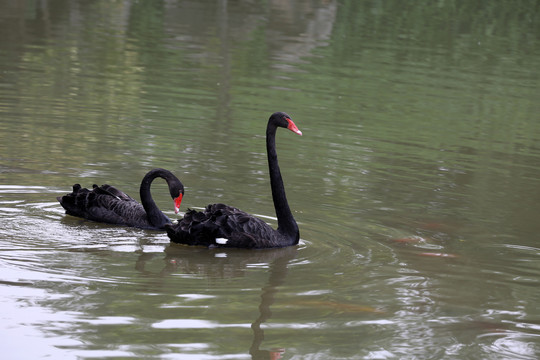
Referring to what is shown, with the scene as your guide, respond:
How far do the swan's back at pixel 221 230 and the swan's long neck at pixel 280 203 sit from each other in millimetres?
127

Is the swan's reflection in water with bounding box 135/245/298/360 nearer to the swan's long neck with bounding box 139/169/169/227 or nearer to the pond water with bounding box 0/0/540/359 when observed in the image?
the pond water with bounding box 0/0/540/359

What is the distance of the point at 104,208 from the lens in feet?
22.7

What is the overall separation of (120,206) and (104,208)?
13 cm

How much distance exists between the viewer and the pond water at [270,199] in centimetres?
483

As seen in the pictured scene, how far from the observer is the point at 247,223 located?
6.35m

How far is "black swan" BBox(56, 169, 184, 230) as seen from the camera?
677 cm

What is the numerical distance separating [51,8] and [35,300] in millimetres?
19892

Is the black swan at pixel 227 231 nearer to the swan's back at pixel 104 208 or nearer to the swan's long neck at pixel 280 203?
the swan's long neck at pixel 280 203

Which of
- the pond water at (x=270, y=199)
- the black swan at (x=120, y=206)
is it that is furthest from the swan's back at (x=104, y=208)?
the pond water at (x=270, y=199)

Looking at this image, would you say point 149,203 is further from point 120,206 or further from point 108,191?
point 108,191

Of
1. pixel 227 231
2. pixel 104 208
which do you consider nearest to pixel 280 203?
pixel 227 231

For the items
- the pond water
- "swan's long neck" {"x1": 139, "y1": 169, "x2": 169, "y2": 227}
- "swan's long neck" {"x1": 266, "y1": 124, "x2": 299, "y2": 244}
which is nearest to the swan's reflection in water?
the pond water

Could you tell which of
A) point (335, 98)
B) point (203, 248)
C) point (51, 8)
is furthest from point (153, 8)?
point (203, 248)

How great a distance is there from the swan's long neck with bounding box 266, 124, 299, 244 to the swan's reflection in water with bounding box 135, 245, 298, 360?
0.13 meters
